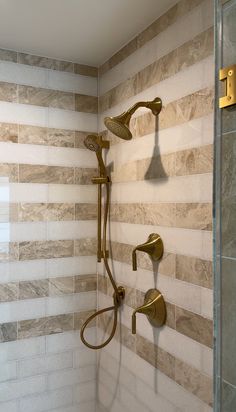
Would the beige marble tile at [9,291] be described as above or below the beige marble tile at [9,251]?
below

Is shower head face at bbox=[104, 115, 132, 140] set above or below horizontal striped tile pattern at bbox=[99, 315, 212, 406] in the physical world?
above

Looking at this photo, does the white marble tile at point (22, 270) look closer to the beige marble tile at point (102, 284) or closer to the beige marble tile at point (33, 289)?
the beige marble tile at point (33, 289)

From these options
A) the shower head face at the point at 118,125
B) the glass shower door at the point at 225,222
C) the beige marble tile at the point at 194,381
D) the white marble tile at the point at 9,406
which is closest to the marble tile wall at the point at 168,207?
the beige marble tile at the point at 194,381

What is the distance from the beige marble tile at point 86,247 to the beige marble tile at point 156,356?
0.60m

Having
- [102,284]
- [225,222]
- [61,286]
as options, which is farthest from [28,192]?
[225,222]

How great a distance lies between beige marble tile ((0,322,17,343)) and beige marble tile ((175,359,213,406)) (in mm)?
938

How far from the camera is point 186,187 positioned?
135cm

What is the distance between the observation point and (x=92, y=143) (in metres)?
1.87

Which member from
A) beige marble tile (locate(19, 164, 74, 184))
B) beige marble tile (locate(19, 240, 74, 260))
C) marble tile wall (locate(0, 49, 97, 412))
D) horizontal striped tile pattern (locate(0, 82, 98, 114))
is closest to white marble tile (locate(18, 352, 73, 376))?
marble tile wall (locate(0, 49, 97, 412))

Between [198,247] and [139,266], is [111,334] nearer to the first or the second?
[139,266]

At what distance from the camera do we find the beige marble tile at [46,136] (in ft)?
6.26

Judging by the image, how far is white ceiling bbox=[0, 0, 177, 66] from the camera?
4.77ft

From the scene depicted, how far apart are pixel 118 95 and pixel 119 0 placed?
52 cm

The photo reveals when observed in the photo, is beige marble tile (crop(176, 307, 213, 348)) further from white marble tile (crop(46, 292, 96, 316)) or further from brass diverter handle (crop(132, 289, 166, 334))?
white marble tile (crop(46, 292, 96, 316))
